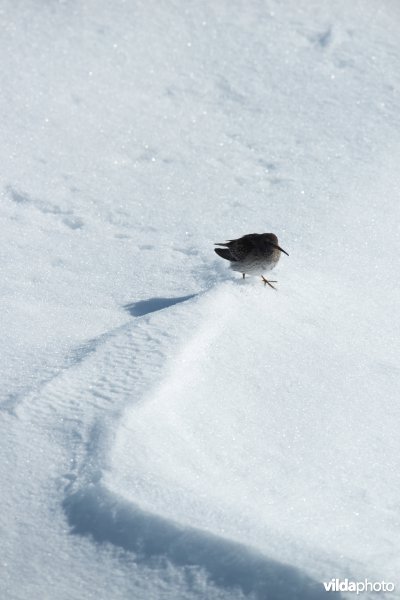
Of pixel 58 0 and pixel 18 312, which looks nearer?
pixel 18 312

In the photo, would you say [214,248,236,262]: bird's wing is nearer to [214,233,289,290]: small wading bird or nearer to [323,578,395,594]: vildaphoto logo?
[214,233,289,290]: small wading bird

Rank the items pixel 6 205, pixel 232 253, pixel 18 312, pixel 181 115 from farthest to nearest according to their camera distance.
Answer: pixel 181 115
pixel 6 205
pixel 232 253
pixel 18 312

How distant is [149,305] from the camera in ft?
15.1

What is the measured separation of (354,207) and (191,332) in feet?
8.14

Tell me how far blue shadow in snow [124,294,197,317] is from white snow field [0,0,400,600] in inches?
0.8

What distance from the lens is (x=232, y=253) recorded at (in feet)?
15.4

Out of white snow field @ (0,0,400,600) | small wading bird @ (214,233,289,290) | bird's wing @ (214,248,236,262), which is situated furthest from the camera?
bird's wing @ (214,248,236,262)

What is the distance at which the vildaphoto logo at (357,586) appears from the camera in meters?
2.54

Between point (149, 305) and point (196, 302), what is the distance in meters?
0.40

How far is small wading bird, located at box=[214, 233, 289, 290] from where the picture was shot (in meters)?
4.49

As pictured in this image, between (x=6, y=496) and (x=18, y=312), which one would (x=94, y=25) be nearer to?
(x=18, y=312)

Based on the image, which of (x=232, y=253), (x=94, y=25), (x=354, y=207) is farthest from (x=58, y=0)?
(x=232, y=253)

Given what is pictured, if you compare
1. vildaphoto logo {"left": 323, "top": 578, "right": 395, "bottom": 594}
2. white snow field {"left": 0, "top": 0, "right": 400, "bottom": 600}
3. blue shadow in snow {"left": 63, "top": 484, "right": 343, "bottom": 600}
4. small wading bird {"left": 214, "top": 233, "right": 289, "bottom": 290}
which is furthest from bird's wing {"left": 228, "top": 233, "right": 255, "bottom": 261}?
vildaphoto logo {"left": 323, "top": 578, "right": 395, "bottom": 594}

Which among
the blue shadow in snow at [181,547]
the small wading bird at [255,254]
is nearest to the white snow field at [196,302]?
the blue shadow in snow at [181,547]
